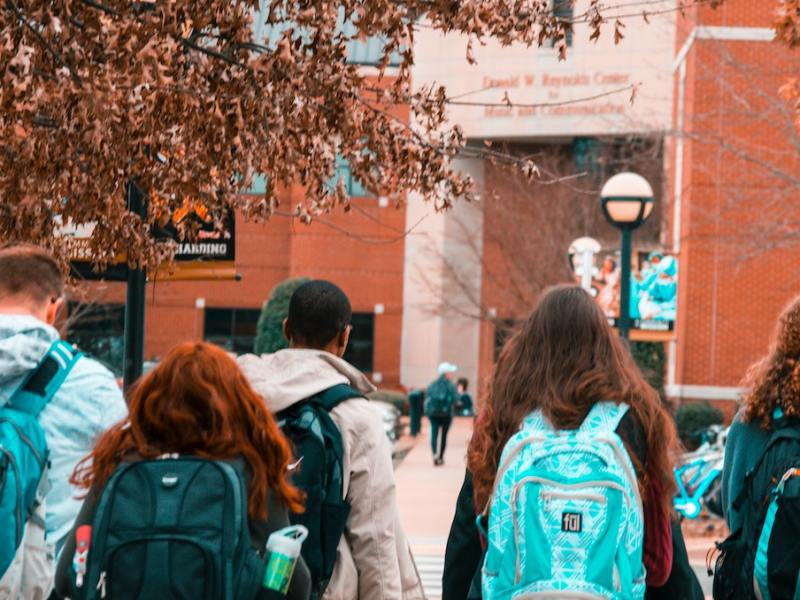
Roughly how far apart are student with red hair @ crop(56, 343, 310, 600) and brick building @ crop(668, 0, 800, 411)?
22143mm

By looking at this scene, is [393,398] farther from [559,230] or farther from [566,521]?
[566,521]

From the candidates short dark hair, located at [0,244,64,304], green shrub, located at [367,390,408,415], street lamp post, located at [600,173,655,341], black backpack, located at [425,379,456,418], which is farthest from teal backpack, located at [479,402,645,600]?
green shrub, located at [367,390,408,415]

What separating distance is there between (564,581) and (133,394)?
131cm

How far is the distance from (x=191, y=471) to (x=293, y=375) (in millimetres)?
1062

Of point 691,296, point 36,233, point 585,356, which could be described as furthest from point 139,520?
point 691,296

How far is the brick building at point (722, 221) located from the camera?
26.8 meters

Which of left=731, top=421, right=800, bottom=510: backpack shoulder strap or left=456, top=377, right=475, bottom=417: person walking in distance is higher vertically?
left=731, top=421, right=800, bottom=510: backpack shoulder strap

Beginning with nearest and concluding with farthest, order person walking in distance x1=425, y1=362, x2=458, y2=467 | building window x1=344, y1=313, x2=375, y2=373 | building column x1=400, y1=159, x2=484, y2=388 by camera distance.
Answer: person walking in distance x1=425, y1=362, x2=458, y2=467 < building column x1=400, y1=159, x2=484, y2=388 < building window x1=344, y1=313, x2=375, y2=373

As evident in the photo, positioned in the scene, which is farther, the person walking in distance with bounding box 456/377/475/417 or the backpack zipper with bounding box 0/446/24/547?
the person walking in distance with bounding box 456/377/475/417

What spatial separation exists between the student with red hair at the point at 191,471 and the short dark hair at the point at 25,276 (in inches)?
37.2

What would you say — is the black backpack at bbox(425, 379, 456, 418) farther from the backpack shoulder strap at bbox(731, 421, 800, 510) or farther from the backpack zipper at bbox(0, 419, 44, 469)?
the backpack zipper at bbox(0, 419, 44, 469)

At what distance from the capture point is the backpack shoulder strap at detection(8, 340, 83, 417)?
182 inches

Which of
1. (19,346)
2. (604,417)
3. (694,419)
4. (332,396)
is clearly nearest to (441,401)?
(694,419)

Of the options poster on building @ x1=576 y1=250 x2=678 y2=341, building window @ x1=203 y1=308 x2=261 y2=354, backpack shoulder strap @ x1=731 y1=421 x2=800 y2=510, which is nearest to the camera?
backpack shoulder strap @ x1=731 y1=421 x2=800 y2=510
